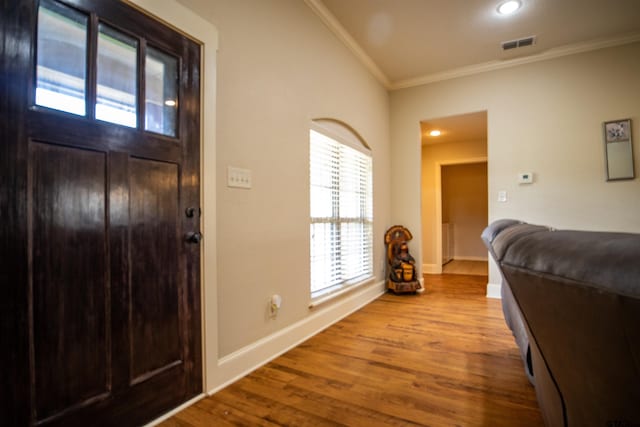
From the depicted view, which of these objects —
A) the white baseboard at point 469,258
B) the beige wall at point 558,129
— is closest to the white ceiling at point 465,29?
the beige wall at point 558,129

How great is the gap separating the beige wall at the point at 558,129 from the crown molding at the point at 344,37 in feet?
3.01

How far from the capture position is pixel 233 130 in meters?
1.91

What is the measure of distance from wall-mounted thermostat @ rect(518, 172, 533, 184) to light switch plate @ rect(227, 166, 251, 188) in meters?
3.33

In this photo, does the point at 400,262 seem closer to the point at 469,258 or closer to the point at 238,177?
the point at 238,177

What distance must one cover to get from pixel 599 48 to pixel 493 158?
1.50m

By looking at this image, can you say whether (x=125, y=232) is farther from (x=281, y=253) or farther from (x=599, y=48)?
(x=599, y=48)

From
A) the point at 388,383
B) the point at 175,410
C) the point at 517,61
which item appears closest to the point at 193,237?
the point at 175,410

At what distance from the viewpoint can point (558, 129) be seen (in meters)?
3.67

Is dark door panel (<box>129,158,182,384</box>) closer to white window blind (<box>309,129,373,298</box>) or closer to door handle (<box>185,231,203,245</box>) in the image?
door handle (<box>185,231,203,245</box>)

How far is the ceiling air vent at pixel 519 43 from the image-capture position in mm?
3406

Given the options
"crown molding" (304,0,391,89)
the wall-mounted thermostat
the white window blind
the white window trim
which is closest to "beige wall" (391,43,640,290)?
the wall-mounted thermostat

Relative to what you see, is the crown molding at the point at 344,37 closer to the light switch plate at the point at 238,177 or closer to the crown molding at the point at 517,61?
the crown molding at the point at 517,61

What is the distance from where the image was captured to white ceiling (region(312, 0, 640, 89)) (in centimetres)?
283

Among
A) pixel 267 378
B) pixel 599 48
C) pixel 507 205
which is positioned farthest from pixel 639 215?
pixel 267 378
